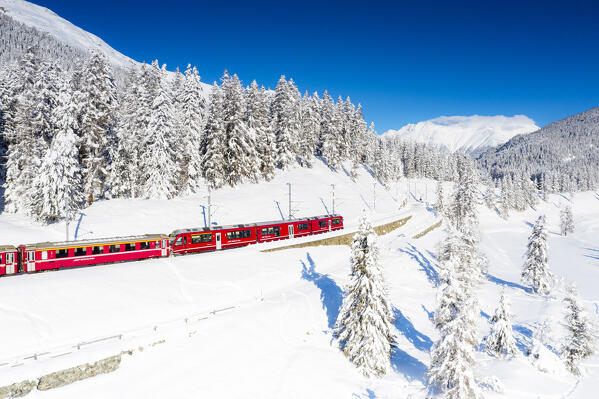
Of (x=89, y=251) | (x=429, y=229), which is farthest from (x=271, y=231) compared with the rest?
(x=429, y=229)

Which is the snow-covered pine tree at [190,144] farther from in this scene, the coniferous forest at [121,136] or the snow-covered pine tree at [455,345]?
the snow-covered pine tree at [455,345]

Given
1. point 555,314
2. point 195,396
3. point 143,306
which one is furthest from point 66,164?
point 555,314

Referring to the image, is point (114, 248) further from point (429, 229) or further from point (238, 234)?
point (429, 229)

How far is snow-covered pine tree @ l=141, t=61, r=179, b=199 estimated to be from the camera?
4456 centimetres

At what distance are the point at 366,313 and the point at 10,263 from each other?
25.3 m

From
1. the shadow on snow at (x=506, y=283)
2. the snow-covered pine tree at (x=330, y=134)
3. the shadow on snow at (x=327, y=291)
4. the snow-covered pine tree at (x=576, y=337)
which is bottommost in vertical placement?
the shadow on snow at (x=506, y=283)

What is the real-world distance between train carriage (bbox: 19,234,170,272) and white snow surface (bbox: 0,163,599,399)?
1.19m

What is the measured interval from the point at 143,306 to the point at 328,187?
52.7 m

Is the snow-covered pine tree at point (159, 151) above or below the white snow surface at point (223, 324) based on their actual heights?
above

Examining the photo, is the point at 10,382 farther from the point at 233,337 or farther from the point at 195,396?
the point at 233,337

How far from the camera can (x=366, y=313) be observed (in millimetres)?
18859

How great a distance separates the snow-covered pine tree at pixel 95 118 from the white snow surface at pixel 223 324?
175 inches

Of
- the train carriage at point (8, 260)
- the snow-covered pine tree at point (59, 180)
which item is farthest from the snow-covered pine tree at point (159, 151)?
the train carriage at point (8, 260)

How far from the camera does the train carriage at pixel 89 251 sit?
24.1 metres
